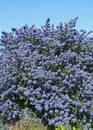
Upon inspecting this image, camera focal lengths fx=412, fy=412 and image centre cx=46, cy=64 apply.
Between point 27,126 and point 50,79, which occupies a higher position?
point 50,79

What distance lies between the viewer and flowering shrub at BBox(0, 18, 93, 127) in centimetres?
744

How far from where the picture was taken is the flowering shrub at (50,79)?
7441 millimetres

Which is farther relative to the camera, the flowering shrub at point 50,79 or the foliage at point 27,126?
the flowering shrub at point 50,79

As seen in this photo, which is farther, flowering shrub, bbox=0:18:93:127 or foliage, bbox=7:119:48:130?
flowering shrub, bbox=0:18:93:127

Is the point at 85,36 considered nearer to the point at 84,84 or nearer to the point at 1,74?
the point at 84,84

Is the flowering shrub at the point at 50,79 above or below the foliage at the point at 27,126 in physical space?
above

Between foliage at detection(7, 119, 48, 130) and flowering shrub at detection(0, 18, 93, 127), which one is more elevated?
flowering shrub at detection(0, 18, 93, 127)

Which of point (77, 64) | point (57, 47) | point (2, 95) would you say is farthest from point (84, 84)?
point (2, 95)

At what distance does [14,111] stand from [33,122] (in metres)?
0.51

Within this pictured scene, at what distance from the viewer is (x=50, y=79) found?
7586 millimetres

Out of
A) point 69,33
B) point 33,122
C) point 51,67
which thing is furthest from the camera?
point 69,33

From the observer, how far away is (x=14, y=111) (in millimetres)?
7652

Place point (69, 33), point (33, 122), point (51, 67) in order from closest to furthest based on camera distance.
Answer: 1. point (33, 122)
2. point (51, 67)
3. point (69, 33)

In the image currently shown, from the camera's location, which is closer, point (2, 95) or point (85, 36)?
point (2, 95)
